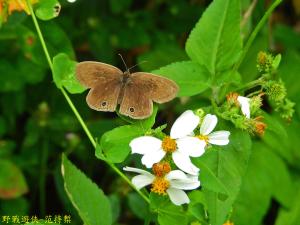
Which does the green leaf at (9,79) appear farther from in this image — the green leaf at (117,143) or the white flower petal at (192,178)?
the white flower petal at (192,178)

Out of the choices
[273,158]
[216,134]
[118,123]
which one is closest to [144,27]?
[118,123]

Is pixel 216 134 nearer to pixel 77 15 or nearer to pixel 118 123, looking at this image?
pixel 118 123

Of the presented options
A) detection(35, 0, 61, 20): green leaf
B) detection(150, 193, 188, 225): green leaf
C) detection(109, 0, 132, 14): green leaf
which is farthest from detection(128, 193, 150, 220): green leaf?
detection(109, 0, 132, 14): green leaf

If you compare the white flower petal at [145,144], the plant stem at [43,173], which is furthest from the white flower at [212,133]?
the plant stem at [43,173]

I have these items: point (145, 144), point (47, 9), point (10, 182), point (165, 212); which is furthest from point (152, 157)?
point (10, 182)

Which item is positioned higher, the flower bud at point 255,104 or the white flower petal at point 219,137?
the flower bud at point 255,104
